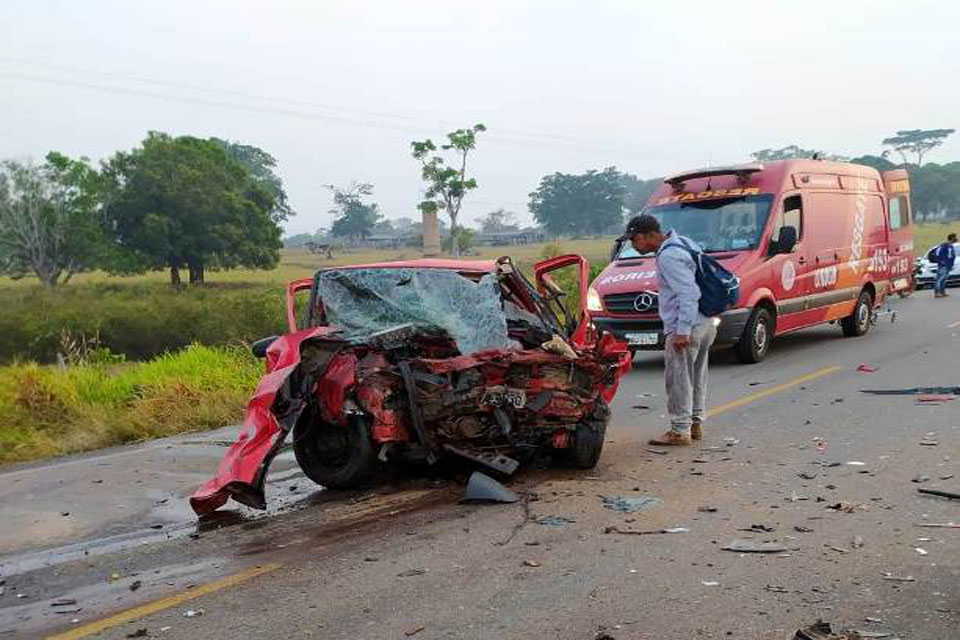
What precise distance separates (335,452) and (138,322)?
31.2m

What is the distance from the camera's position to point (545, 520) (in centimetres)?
536

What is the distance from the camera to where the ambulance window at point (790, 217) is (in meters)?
12.1

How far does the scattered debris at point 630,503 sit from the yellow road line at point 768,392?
3.12 m

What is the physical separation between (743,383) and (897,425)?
2.77 m

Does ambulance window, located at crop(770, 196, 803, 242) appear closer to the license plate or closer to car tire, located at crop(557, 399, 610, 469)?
the license plate

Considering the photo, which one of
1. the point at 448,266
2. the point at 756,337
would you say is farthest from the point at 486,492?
the point at 756,337

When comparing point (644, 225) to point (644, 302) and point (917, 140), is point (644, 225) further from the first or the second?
point (917, 140)

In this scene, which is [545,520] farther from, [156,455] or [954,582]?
[156,455]

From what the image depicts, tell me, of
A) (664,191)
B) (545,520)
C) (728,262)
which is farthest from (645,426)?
(664,191)

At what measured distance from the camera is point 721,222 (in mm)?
12273

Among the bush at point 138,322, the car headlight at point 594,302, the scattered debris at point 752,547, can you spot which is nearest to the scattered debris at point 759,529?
the scattered debris at point 752,547

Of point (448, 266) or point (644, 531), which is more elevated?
point (448, 266)

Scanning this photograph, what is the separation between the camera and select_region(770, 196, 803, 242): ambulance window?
12.1 meters

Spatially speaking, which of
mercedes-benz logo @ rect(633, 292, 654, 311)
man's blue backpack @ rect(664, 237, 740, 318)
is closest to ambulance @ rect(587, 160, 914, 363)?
mercedes-benz logo @ rect(633, 292, 654, 311)
